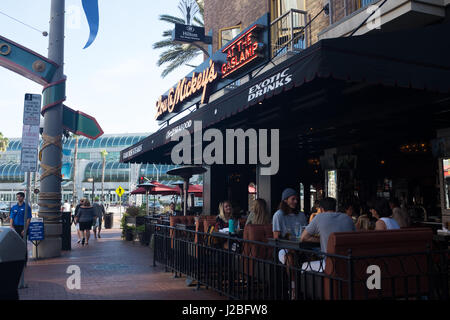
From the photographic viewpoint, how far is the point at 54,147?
12.2 metres

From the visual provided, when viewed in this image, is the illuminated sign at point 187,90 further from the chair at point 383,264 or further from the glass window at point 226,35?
the chair at point 383,264

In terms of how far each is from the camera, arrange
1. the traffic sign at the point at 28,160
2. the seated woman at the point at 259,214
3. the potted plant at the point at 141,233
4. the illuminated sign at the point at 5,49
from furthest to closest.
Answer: the potted plant at the point at 141,233 → the illuminated sign at the point at 5,49 → the traffic sign at the point at 28,160 → the seated woman at the point at 259,214

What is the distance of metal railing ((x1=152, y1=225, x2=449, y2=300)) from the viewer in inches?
170

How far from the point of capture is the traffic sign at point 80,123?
12906 millimetres

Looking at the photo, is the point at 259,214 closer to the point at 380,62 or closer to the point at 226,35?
the point at 380,62

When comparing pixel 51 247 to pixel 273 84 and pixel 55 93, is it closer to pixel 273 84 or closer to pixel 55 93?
pixel 55 93

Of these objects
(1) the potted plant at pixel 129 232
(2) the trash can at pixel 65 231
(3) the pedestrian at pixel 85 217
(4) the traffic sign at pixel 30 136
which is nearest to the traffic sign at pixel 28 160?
(4) the traffic sign at pixel 30 136

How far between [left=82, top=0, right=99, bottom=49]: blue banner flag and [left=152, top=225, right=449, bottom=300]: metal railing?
9.43m

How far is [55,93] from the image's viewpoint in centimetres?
1223

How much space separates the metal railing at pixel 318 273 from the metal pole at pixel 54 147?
656 centimetres

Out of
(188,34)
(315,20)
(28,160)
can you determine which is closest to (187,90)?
(315,20)

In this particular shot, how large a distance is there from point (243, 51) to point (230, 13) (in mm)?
6464
